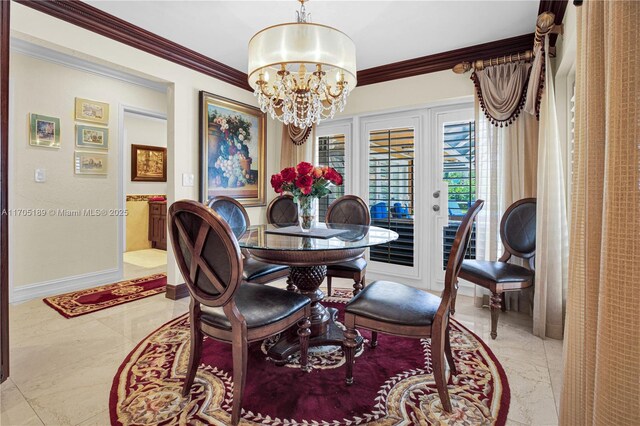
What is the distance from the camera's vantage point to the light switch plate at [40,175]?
334cm

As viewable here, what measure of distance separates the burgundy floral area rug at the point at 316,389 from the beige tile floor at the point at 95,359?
0.10 m

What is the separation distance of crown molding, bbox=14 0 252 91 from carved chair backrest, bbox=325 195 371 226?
209cm

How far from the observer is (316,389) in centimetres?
174

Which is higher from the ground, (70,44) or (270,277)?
(70,44)

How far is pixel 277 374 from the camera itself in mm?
1891

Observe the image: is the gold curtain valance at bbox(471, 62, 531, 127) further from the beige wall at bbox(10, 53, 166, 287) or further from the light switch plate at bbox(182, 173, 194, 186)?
the beige wall at bbox(10, 53, 166, 287)

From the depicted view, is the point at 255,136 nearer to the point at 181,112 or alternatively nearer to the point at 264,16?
the point at 181,112

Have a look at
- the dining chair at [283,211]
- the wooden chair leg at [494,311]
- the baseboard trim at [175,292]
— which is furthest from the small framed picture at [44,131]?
the wooden chair leg at [494,311]

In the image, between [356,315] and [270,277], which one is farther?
[270,277]

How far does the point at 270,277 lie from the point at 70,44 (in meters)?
2.42

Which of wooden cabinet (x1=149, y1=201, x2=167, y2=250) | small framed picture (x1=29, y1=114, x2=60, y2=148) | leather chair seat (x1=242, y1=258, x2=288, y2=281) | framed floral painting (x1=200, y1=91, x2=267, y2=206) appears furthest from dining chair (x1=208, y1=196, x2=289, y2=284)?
wooden cabinet (x1=149, y1=201, x2=167, y2=250)

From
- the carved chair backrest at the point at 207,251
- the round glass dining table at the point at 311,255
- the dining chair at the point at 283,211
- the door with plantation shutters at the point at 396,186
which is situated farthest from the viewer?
the door with plantation shutters at the point at 396,186

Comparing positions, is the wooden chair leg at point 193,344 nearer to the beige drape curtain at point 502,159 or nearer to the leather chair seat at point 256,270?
the leather chair seat at point 256,270

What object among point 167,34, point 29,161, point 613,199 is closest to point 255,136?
point 167,34
